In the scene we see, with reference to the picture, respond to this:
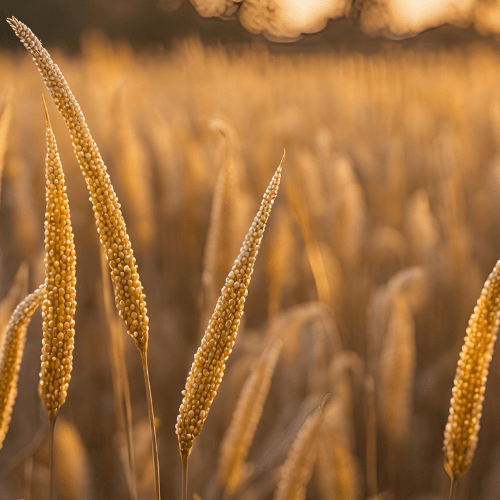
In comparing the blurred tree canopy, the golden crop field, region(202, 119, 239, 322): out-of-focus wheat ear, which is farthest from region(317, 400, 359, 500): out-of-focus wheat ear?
the blurred tree canopy

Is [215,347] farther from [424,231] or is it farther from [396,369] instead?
[424,231]

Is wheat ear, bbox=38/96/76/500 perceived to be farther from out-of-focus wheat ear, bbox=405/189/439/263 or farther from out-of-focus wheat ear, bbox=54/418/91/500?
out-of-focus wheat ear, bbox=405/189/439/263

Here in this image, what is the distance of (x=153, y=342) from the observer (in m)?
1.03

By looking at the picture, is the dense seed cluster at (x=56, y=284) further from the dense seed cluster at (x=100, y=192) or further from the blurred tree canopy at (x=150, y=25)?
the blurred tree canopy at (x=150, y=25)

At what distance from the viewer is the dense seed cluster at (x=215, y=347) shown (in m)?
0.23

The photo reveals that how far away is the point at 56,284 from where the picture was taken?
235mm

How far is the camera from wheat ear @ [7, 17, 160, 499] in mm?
220

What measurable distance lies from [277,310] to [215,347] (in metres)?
0.52

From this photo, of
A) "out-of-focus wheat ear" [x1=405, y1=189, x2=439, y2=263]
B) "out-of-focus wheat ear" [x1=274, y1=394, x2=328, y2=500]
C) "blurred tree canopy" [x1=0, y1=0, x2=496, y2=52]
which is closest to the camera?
"out-of-focus wheat ear" [x1=274, y1=394, x2=328, y2=500]

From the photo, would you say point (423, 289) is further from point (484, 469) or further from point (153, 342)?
point (153, 342)

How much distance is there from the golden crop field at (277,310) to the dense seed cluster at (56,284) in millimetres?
99

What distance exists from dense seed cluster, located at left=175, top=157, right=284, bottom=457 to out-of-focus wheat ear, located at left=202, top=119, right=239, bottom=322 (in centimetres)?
22

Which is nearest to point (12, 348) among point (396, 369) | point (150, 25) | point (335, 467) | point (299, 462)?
point (299, 462)

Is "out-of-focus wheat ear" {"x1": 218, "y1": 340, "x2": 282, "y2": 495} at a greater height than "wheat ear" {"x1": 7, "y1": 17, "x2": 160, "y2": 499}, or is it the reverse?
"wheat ear" {"x1": 7, "y1": 17, "x2": 160, "y2": 499}
